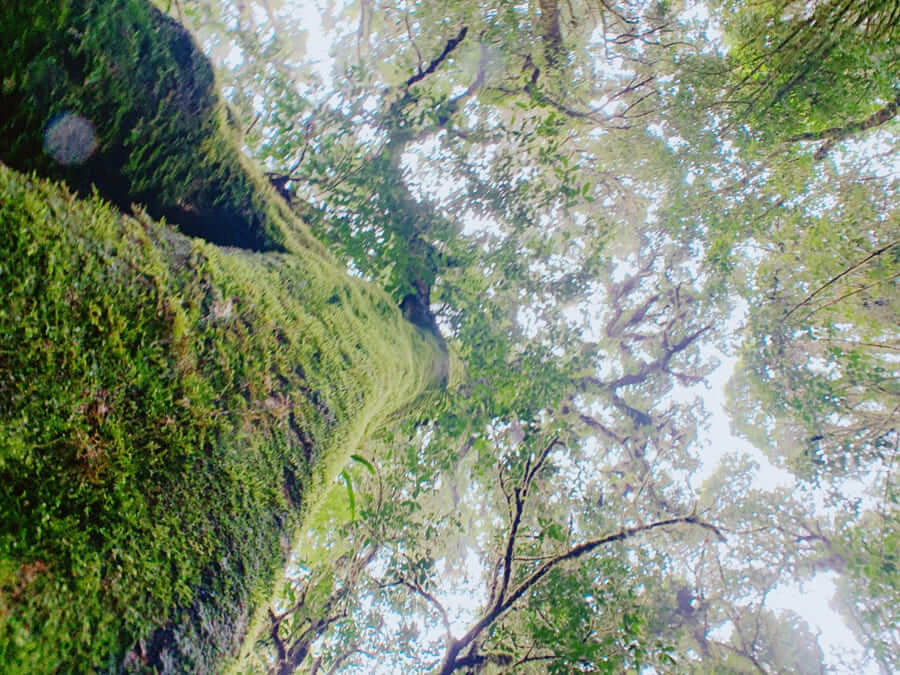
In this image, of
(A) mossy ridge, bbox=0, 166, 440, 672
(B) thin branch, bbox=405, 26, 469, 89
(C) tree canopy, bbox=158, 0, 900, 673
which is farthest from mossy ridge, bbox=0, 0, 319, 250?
(B) thin branch, bbox=405, 26, 469, 89

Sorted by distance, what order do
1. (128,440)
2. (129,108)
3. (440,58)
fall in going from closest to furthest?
(128,440)
(129,108)
(440,58)

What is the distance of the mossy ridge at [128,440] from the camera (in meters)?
1.12

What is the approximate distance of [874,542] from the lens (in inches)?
333

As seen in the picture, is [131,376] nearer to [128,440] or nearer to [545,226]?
[128,440]

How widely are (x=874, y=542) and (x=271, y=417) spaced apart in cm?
1190

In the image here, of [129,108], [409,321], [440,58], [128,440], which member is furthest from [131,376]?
[440,58]

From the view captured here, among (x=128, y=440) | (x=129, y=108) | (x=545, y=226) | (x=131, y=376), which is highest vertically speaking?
(x=545, y=226)

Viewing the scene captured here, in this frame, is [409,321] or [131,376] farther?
[409,321]

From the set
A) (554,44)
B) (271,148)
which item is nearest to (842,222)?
(554,44)

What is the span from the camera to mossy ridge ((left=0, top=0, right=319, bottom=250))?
2.04 m

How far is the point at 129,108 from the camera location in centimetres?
253

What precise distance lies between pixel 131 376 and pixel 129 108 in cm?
206

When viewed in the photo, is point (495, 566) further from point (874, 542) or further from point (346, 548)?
point (874, 542)

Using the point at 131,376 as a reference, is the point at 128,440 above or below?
below
